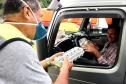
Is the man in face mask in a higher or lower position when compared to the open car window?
higher

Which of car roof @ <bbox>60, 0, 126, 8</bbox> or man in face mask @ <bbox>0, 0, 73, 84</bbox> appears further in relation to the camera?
car roof @ <bbox>60, 0, 126, 8</bbox>

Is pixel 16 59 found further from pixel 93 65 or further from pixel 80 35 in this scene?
pixel 80 35

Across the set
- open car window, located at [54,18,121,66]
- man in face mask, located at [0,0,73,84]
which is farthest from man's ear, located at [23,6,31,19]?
open car window, located at [54,18,121,66]

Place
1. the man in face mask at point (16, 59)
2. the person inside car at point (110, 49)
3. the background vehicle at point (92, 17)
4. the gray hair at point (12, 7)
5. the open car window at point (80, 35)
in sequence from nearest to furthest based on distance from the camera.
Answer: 1. the man in face mask at point (16, 59)
2. the gray hair at point (12, 7)
3. the background vehicle at point (92, 17)
4. the person inside car at point (110, 49)
5. the open car window at point (80, 35)

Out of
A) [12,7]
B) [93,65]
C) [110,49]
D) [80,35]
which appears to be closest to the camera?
[12,7]

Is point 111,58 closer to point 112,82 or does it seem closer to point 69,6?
point 112,82

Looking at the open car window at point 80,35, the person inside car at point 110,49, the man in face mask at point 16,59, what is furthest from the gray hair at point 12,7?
the person inside car at point 110,49

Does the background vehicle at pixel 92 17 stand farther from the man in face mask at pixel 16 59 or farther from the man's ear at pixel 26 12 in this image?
the man in face mask at pixel 16 59

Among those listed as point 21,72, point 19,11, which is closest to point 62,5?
point 19,11

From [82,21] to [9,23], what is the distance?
2826mm

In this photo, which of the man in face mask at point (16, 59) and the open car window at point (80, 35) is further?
the open car window at point (80, 35)

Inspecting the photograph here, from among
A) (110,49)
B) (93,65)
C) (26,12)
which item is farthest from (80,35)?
(26,12)

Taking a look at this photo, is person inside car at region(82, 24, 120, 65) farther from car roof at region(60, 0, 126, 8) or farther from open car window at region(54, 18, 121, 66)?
car roof at region(60, 0, 126, 8)

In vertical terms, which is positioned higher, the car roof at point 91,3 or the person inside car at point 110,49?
the car roof at point 91,3
